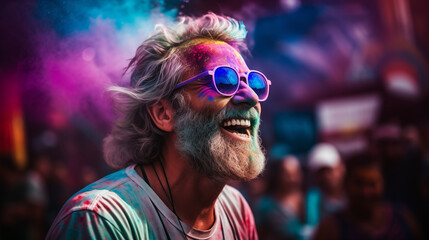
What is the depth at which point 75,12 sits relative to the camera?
221 centimetres

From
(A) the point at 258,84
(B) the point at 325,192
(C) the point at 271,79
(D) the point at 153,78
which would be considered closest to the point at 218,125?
(A) the point at 258,84

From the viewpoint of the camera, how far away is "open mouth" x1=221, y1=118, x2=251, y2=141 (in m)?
2.08

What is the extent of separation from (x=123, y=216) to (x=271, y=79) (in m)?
6.41

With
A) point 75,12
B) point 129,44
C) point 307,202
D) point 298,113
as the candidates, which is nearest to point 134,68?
point 129,44

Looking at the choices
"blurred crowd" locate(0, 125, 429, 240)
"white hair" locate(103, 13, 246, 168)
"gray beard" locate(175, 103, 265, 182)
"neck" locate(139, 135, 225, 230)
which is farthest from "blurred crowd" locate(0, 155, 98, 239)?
"gray beard" locate(175, 103, 265, 182)

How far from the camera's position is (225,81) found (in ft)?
6.75

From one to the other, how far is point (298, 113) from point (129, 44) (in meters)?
6.92

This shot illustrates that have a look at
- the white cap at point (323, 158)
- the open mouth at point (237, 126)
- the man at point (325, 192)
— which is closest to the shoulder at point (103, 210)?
the open mouth at point (237, 126)

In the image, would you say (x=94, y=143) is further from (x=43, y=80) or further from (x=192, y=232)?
(x=192, y=232)

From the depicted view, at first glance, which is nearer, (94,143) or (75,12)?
(75,12)

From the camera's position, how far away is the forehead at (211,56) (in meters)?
2.12

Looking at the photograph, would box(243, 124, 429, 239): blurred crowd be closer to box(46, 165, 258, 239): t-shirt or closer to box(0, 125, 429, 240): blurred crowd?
box(0, 125, 429, 240): blurred crowd

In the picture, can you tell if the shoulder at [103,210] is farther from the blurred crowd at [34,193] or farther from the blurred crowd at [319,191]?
the blurred crowd at [34,193]

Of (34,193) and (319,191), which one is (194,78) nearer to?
(319,191)
